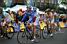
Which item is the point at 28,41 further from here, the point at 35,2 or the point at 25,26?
the point at 35,2

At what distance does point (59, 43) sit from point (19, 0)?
2004 centimetres

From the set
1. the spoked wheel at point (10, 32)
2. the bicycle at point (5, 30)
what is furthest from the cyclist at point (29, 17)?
the spoked wheel at point (10, 32)

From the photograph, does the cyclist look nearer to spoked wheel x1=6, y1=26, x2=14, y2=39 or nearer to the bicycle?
the bicycle

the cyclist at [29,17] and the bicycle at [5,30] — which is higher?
the cyclist at [29,17]

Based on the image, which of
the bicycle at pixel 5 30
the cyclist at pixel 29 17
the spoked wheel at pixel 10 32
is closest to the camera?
the cyclist at pixel 29 17

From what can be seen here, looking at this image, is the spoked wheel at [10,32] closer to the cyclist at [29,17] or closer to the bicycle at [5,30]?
the bicycle at [5,30]

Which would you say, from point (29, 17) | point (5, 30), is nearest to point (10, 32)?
point (5, 30)

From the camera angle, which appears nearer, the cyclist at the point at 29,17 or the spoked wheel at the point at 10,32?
the cyclist at the point at 29,17

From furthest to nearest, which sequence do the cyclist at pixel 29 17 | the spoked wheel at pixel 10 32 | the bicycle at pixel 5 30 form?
the spoked wheel at pixel 10 32 < the bicycle at pixel 5 30 < the cyclist at pixel 29 17

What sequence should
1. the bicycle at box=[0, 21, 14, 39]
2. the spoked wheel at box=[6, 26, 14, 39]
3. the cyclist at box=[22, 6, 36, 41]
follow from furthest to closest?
the spoked wheel at box=[6, 26, 14, 39], the bicycle at box=[0, 21, 14, 39], the cyclist at box=[22, 6, 36, 41]

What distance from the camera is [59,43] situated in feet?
51.7

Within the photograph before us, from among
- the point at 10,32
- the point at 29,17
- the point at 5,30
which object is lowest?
the point at 10,32

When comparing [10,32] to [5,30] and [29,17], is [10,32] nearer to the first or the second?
[5,30]

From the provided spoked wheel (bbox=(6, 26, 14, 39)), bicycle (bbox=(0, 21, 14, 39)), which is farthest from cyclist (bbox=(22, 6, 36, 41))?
spoked wheel (bbox=(6, 26, 14, 39))
